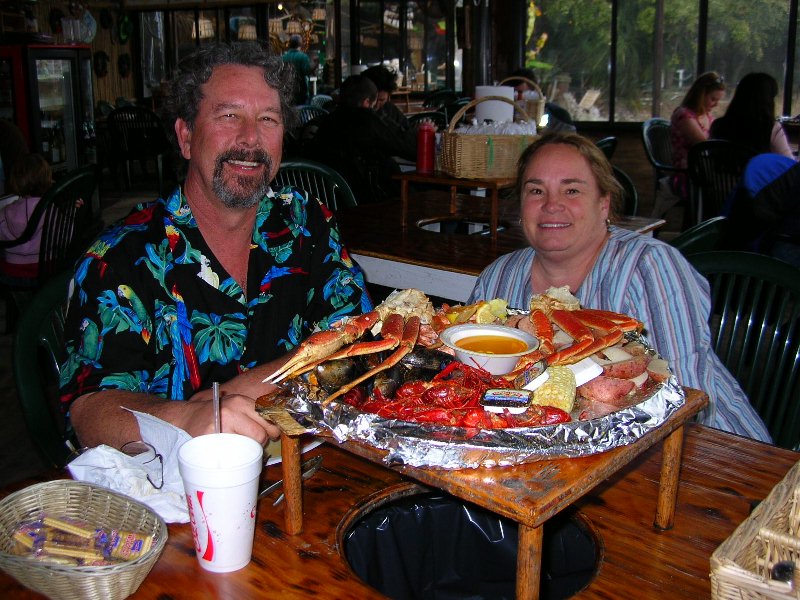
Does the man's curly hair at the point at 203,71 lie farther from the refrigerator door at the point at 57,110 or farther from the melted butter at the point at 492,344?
the refrigerator door at the point at 57,110

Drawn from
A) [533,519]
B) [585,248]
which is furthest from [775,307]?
[533,519]

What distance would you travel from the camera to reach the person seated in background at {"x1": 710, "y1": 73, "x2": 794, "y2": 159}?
20.4 ft

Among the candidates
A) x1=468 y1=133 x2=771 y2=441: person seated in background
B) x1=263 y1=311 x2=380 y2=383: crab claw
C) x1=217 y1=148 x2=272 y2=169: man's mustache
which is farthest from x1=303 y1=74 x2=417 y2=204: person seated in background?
x1=263 y1=311 x2=380 y2=383: crab claw

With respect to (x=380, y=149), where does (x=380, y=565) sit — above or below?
below

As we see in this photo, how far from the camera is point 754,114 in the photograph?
20.5ft

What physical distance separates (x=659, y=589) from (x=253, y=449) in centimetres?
64

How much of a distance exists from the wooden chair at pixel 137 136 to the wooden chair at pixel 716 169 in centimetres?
664

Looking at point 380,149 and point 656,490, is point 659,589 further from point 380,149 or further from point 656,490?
point 380,149

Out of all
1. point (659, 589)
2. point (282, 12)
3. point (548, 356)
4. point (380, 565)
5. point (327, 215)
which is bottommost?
point (380, 565)

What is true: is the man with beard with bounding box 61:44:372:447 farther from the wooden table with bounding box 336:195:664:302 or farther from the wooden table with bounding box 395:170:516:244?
the wooden table with bounding box 395:170:516:244

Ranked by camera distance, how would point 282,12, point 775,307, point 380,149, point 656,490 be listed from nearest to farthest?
point 656,490 → point 775,307 → point 380,149 → point 282,12

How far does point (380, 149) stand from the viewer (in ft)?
18.6

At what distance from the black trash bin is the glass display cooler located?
646 cm

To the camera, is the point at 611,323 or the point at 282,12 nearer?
the point at 611,323
